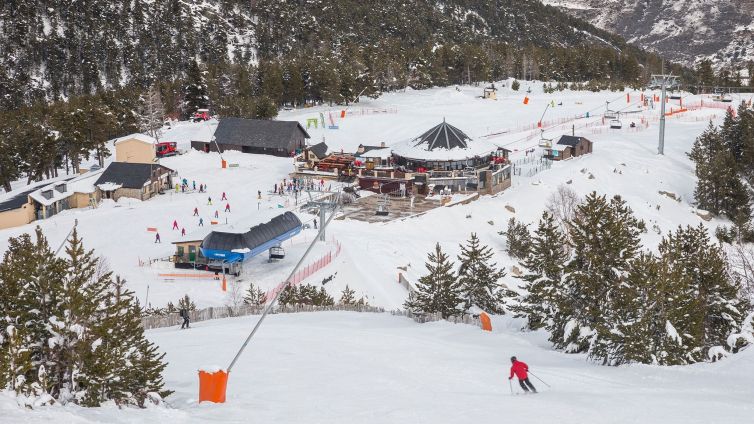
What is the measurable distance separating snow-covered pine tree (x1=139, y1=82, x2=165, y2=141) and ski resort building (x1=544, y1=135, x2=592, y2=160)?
47160 mm

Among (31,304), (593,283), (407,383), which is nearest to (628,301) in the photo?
(593,283)

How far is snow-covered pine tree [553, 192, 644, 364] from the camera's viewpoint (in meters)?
27.8

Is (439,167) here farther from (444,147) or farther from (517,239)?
(517,239)

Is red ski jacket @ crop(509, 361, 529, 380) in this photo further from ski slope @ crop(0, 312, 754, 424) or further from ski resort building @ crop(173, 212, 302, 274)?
ski resort building @ crop(173, 212, 302, 274)

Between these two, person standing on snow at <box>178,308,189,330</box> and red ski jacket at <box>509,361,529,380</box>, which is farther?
person standing on snow at <box>178,308,189,330</box>

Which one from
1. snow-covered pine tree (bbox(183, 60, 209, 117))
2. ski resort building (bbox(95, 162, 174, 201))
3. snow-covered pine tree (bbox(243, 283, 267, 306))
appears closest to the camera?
snow-covered pine tree (bbox(243, 283, 267, 306))

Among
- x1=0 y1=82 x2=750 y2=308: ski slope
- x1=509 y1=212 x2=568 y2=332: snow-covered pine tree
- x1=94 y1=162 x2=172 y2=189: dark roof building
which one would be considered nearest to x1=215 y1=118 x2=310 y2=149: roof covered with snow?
x1=0 y1=82 x2=750 y2=308: ski slope

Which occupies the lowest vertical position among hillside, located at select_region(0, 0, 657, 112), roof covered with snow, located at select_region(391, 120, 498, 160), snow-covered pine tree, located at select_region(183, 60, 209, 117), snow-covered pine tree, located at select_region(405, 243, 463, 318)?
snow-covered pine tree, located at select_region(405, 243, 463, 318)

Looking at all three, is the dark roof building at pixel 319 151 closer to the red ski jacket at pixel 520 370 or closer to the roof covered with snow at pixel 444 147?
the roof covered with snow at pixel 444 147

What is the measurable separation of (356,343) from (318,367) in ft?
13.8

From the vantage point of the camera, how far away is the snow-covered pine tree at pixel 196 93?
11425 centimetres

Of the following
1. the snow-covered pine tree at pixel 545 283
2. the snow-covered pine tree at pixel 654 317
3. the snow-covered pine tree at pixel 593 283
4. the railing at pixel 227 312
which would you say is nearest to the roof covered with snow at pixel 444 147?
the railing at pixel 227 312

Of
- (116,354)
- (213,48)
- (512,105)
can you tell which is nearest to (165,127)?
(512,105)

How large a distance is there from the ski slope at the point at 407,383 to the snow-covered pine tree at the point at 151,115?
70.1 m
